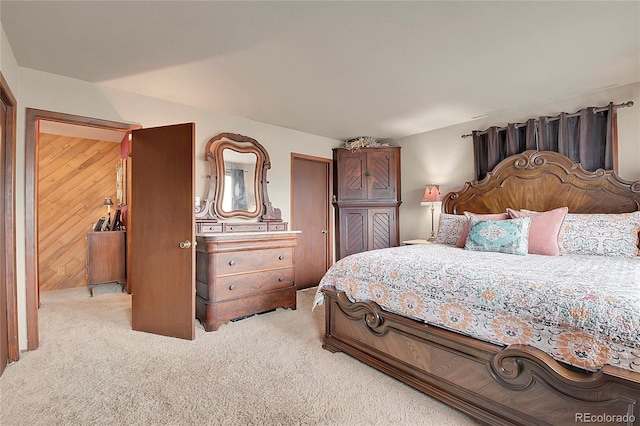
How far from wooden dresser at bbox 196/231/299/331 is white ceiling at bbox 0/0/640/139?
1.57 m

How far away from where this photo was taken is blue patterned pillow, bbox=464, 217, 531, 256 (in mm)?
2621

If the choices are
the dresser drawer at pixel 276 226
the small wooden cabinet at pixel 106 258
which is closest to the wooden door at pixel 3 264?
the small wooden cabinet at pixel 106 258

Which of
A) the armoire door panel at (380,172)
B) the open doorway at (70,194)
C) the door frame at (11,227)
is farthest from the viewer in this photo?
the armoire door panel at (380,172)

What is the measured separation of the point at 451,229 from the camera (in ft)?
11.6

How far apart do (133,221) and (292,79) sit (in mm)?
2073

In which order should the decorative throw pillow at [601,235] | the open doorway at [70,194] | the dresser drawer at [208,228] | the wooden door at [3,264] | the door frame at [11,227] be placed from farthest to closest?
the open doorway at [70,194], the dresser drawer at [208,228], the decorative throw pillow at [601,235], the door frame at [11,227], the wooden door at [3,264]

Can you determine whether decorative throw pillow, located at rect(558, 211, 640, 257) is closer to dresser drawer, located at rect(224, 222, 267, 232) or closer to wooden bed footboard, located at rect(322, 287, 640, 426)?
wooden bed footboard, located at rect(322, 287, 640, 426)

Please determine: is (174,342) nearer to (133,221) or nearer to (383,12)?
(133,221)

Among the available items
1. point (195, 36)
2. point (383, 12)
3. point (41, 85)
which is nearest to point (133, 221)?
point (41, 85)

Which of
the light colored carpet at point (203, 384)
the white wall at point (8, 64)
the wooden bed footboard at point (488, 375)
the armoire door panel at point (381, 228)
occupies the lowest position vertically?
the light colored carpet at point (203, 384)

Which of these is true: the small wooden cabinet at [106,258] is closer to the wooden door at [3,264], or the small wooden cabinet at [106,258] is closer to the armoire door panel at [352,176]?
the wooden door at [3,264]

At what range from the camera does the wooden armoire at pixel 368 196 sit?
4.92 meters

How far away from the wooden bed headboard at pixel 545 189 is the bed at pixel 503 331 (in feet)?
0.77

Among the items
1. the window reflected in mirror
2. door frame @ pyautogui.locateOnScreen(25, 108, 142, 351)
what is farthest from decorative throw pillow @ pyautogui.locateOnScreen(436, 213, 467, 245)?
door frame @ pyautogui.locateOnScreen(25, 108, 142, 351)
